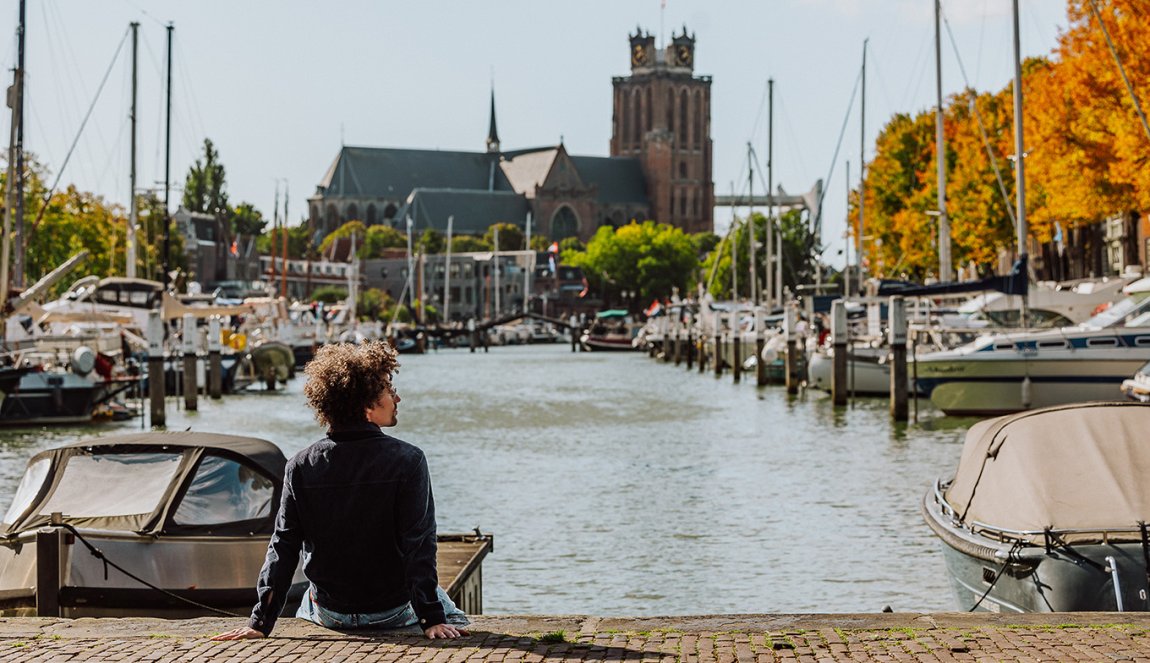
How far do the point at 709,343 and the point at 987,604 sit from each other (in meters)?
68.8

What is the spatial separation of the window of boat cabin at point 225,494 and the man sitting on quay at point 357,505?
4529 millimetres

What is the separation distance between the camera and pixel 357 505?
287 inches

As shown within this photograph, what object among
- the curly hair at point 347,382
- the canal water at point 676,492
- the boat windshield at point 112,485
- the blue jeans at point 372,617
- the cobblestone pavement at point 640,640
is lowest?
the canal water at point 676,492

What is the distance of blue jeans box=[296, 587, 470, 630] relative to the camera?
763 cm

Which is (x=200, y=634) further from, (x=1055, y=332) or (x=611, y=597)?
(x=1055, y=332)

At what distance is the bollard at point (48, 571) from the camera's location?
11.1m

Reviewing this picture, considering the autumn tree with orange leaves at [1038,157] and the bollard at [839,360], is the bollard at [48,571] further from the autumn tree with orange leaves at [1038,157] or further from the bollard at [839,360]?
the autumn tree with orange leaves at [1038,157]

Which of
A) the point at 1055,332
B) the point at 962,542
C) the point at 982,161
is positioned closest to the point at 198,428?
the point at 1055,332

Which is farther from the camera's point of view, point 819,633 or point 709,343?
point 709,343

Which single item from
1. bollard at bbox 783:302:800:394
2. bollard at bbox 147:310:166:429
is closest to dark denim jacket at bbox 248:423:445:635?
bollard at bbox 147:310:166:429

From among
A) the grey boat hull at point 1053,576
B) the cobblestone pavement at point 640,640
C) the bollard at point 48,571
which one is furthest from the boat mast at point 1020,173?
the cobblestone pavement at point 640,640

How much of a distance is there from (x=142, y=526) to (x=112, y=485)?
21.0 inches

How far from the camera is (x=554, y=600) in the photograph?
16938mm

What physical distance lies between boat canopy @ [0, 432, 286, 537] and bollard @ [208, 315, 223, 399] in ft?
139
